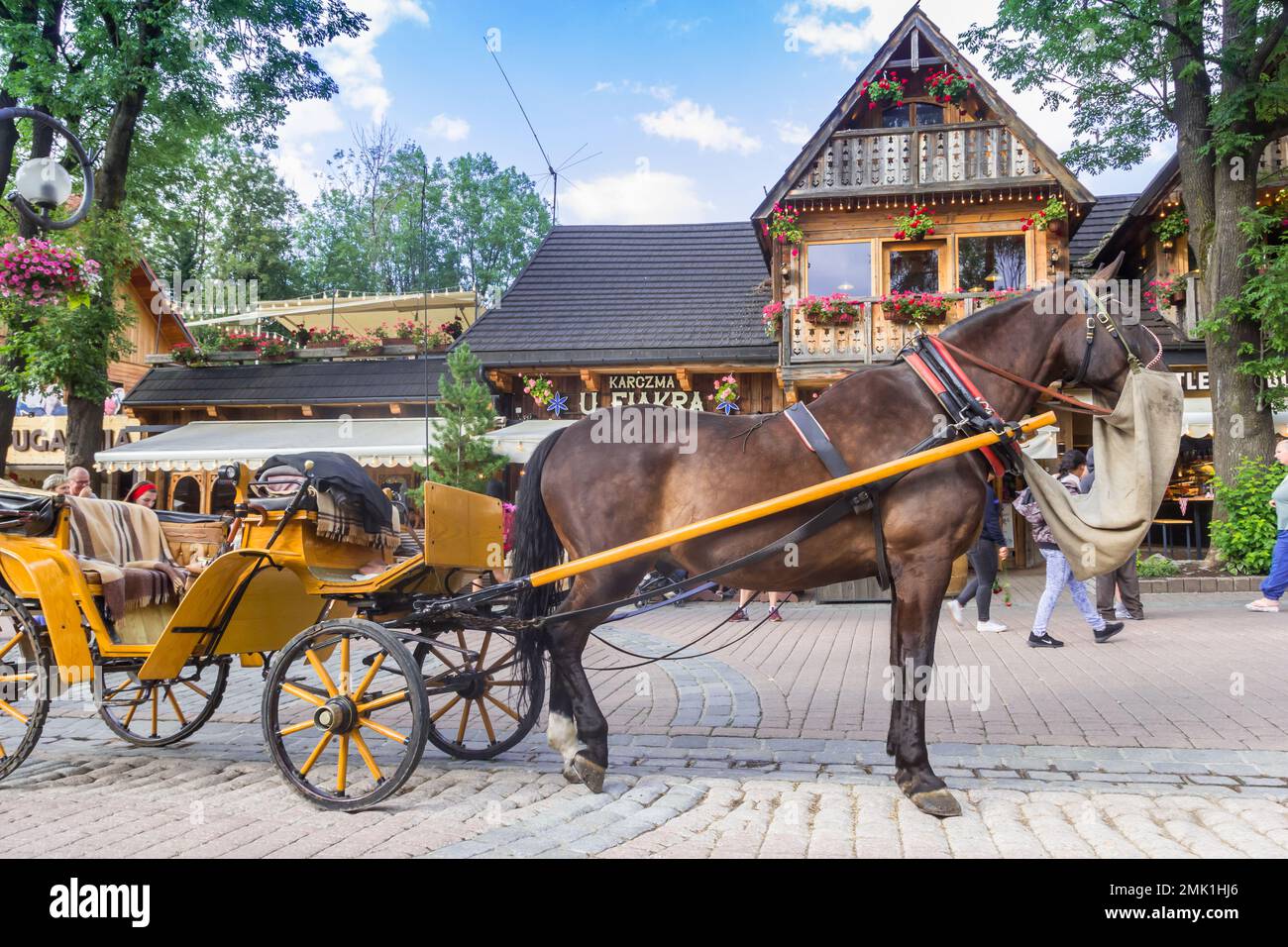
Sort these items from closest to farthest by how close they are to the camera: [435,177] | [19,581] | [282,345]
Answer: [19,581] → [282,345] → [435,177]

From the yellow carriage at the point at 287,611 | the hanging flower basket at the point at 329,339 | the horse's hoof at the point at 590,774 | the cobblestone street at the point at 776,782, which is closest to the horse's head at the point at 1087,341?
the cobblestone street at the point at 776,782

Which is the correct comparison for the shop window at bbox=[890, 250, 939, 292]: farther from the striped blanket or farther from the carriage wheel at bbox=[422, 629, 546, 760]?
the striped blanket

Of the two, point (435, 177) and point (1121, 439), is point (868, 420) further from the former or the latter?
point (435, 177)

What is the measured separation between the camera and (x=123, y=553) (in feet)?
16.6

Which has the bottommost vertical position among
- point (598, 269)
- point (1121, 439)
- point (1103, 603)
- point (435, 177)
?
point (1103, 603)

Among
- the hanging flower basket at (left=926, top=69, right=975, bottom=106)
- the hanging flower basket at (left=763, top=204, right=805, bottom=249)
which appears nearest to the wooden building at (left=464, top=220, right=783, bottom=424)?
the hanging flower basket at (left=763, top=204, right=805, bottom=249)

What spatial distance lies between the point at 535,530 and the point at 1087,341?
2774mm

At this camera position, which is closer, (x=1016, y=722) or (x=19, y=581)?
(x=19, y=581)

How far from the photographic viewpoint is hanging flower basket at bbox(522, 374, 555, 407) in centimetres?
1733

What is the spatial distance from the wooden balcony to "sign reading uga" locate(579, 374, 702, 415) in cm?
417

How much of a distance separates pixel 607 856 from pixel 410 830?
2.75ft

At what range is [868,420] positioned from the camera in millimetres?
4047

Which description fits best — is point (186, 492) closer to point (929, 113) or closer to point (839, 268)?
point (839, 268)
